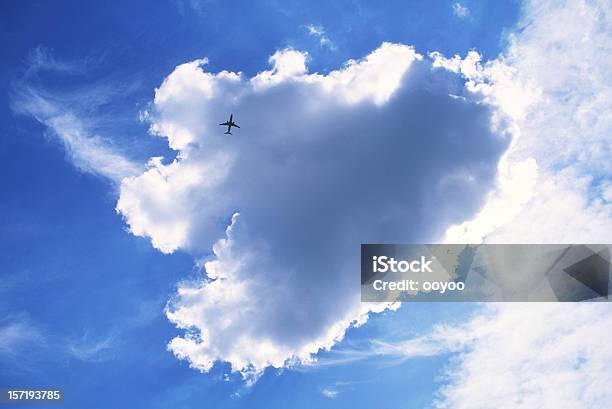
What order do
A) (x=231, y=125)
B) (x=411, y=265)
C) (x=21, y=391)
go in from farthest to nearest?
(x=231, y=125) < (x=21, y=391) < (x=411, y=265)

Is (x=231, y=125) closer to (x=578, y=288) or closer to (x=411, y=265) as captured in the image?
(x=411, y=265)

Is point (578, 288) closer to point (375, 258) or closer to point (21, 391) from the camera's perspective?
point (375, 258)

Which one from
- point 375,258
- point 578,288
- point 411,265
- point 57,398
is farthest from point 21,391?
point 578,288

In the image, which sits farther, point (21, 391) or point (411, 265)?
point (21, 391)

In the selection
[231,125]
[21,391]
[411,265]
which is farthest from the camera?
[231,125]

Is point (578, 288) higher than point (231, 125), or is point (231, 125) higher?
point (231, 125)

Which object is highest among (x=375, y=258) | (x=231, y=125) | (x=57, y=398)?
(x=231, y=125)

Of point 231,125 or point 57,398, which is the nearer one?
point 57,398

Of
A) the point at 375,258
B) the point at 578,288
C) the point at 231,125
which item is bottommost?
the point at 578,288

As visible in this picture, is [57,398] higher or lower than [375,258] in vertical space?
lower
